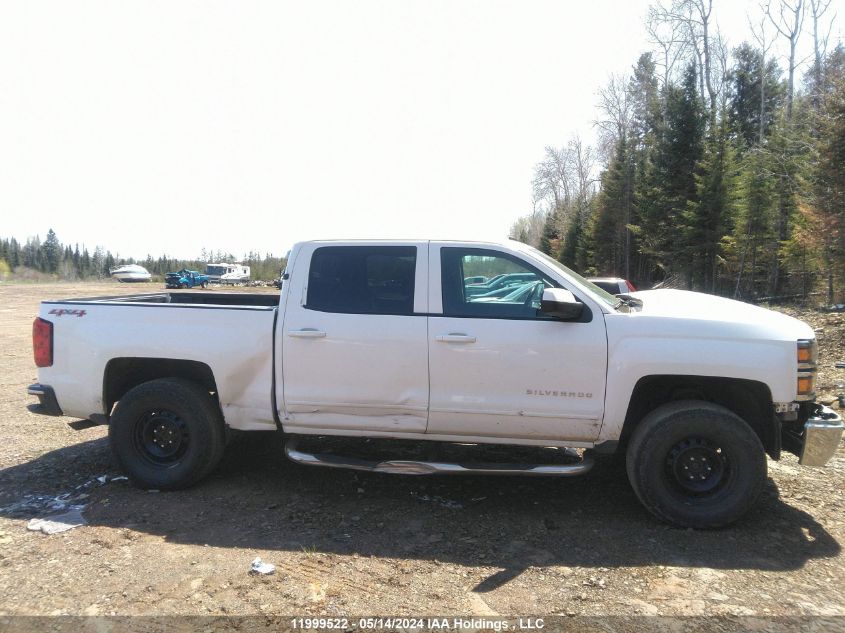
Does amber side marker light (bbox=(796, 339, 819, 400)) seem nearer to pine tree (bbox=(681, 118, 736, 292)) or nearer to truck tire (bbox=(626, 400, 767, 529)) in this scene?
truck tire (bbox=(626, 400, 767, 529))

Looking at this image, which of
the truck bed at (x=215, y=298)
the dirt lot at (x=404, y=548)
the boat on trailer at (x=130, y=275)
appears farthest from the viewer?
the boat on trailer at (x=130, y=275)

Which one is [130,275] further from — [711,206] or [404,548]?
[404,548]

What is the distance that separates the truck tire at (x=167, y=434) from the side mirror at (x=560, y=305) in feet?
9.04

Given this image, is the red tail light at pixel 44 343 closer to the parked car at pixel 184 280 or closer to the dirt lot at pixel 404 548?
the dirt lot at pixel 404 548

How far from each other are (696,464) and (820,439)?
0.81 meters

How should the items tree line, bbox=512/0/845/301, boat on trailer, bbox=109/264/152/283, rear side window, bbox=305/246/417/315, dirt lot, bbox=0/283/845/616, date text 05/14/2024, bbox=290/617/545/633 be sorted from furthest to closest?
boat on trailer, bbox=109/264/152/283 → tree line, bbox=512/0/845/301 → rear side window, bbox=305/246/417/315 → dirt lot, bbox=0/283/845/616 → date text 05/14/2024, bbox=290/617/545/633

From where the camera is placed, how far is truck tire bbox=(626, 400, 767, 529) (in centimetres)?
403

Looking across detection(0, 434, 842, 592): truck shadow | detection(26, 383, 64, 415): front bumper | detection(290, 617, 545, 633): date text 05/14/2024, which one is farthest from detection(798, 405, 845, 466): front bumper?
detection(26, 383, 64, 415): front bumper

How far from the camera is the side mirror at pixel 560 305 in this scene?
4.02 m

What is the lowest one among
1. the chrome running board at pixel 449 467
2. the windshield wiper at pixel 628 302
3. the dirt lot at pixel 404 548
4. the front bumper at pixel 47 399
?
the dirt lot at pixel 404 548

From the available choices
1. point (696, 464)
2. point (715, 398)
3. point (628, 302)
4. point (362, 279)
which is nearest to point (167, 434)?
point (362, 279)

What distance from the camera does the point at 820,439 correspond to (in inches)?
157

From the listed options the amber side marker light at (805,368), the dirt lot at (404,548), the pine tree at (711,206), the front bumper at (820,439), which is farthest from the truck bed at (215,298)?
the pine tree at (711,206)

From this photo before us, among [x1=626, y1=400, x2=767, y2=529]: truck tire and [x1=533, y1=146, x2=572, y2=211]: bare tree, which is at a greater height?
[x1=533, y1=146, x2=572, y2=211]: bare tree
